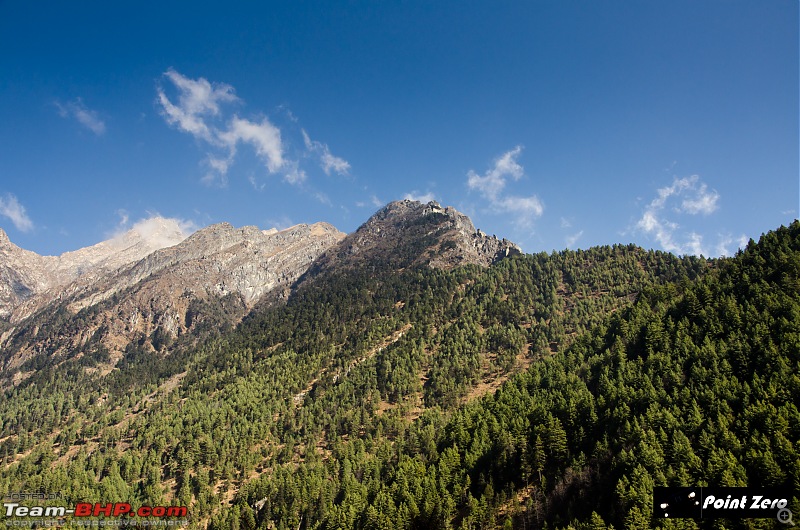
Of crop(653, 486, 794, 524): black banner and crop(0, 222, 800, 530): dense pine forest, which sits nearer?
crop(653, 486, 794, 524): black banner

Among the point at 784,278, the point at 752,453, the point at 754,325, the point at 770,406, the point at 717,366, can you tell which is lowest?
the point at 752,453

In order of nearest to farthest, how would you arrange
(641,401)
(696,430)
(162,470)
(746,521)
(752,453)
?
(746,521) < (752,453) < (696,430) < (641,401) < (162,470)

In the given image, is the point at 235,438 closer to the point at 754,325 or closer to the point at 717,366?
the point at 717,366

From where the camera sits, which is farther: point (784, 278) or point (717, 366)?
point (784, 278)

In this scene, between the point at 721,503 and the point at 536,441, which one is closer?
the point at 721,503

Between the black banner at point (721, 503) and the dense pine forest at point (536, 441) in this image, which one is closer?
the black banner at point (721, 503)

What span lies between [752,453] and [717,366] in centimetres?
4039

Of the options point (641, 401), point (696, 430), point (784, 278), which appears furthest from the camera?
point (784, 278)

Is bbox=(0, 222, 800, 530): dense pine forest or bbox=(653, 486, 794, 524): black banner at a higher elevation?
bbox=(0, 222, 800, 530): dense pine forest

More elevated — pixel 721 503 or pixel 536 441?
pixel 536 441

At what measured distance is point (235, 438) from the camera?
7106 inches

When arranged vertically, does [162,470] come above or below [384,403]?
below

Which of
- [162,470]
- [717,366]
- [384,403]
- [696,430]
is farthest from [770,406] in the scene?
[162,470]

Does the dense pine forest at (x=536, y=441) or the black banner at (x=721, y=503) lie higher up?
the dense pine forest at (x=536, y=441)
